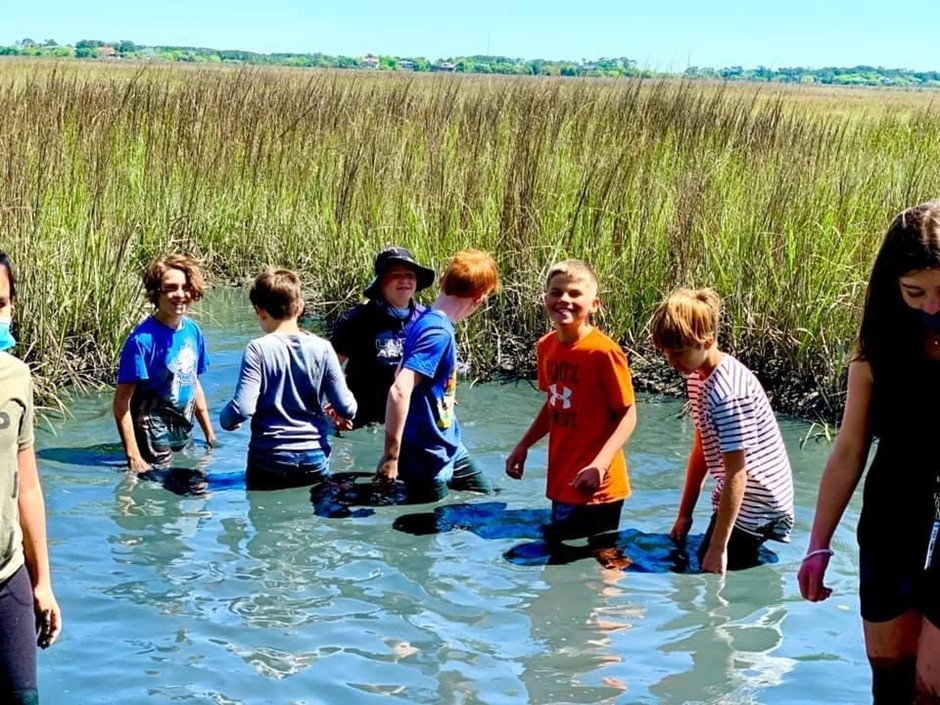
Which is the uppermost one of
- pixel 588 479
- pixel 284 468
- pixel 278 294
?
pixel 278 294

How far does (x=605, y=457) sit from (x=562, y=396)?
326mm

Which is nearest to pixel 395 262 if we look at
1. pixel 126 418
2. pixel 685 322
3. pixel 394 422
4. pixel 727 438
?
pixel 394 422

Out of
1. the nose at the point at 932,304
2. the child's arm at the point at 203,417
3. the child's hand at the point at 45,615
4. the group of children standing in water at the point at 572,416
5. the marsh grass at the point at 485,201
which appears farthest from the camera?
the marsh grass at the point at 485,201

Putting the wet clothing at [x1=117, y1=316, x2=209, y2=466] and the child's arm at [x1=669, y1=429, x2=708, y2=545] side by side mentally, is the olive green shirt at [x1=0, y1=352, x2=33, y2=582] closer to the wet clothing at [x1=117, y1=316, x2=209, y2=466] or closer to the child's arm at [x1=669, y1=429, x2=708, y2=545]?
the child's arm at [x1=669, y1=429, x2=708, y2=545]

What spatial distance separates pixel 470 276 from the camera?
18.7 feet

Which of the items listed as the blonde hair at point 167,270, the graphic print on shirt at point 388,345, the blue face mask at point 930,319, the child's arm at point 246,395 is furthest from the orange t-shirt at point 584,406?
the blue face mask at point 930,319

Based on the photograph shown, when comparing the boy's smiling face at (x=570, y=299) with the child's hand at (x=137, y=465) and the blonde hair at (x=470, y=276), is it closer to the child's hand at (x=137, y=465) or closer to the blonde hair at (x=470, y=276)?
the blonde hair at (x=470, y=276)

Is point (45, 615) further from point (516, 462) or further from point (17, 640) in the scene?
point (516, 462)

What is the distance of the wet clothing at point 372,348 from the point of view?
641cm

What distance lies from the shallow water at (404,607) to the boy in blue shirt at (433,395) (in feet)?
0.59

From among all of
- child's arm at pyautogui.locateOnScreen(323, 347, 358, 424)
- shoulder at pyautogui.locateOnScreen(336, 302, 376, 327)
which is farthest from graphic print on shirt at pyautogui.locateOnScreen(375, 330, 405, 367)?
child's arm at pyautogui.locateOnScreen(323, 347, 358, 424)

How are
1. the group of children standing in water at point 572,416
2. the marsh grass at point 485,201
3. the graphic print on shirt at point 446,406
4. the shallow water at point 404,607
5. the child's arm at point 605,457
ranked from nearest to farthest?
the group of children standing in water at point 572,416 < the shallow water at point 404,607 < the child's arm at point 605,457 < the graphic print on shirt at point 446,406 < the marsh grass at point 485,201

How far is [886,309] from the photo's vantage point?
9.79ft

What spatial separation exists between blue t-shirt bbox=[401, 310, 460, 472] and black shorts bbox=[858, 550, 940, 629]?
2919 mm
